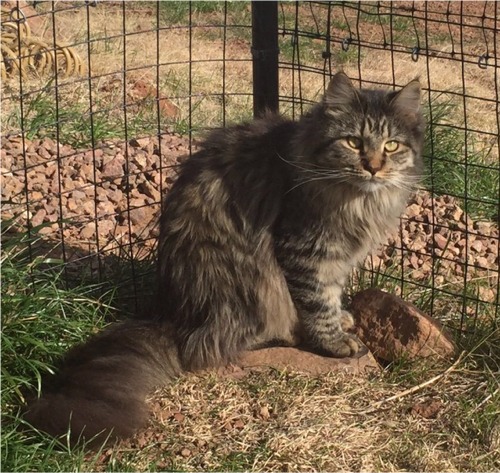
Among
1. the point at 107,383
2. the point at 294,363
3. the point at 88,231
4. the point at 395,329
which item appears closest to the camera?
the point at 107,383

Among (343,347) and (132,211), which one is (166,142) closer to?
Answer: (132,211)

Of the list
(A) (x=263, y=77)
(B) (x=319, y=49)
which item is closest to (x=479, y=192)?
(A) (x=263, y=77)

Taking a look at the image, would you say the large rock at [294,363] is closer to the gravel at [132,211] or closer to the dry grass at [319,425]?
the dry grass at [319,425]

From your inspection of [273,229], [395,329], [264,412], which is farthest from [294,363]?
[273,229]

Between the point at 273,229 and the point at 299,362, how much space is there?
2.08 ft

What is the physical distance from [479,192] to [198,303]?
2.58 meters

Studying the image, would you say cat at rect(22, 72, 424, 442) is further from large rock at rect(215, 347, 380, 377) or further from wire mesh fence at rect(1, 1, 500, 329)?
wire mesh fence at rect(1, 1, 500, 329)

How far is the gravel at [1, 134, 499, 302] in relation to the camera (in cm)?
531

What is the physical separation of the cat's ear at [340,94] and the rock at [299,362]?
1155 millimetres

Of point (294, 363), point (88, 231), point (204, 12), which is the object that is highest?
point (204, 12)

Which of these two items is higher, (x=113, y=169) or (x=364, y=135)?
(x=364, y=135)

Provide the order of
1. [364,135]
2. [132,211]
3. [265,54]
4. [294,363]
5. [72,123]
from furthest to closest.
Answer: [72,123] < [132,211] < [265,54] < [294,363] < [364,135]

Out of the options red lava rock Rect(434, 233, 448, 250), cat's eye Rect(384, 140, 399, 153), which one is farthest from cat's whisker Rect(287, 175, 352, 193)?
red lava rock Rect(434, 233, 448, 250)

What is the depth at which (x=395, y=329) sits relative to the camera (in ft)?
15.1
